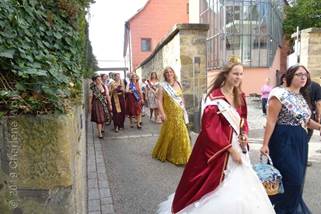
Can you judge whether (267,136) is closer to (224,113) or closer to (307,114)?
(307,114)

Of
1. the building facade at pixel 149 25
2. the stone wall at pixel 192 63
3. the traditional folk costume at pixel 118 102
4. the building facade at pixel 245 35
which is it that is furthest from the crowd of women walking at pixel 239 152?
the building facade at pixel 149 25

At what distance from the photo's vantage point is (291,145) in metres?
3.77

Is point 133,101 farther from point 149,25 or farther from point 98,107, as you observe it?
point 149,25

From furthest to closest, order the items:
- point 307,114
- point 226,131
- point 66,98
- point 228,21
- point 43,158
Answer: point 228,21 < point 307,114 < point 226,131 < point 66,98 < point 43,158

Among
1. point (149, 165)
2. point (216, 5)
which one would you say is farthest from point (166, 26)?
point (149, 165)

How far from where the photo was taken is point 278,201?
12.9ft

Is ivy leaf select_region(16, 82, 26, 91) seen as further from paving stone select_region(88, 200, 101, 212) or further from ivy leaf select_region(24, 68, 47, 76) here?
paving stone select_region(88, 200, 101, 212)

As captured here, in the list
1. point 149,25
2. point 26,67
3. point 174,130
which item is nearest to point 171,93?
point 174,130

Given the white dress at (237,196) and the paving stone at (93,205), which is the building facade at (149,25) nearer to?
the paving stone at (93,205)

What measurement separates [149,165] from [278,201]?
289cm

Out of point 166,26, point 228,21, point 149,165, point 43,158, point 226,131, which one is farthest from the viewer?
point 166,26

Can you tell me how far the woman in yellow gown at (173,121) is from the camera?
633cm

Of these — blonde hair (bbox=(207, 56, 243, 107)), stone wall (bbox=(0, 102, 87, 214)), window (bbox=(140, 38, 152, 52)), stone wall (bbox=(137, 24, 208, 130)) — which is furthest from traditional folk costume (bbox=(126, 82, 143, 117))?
window (bbox=(140, 38, 152, 52))

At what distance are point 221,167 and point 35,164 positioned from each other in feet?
6.63
